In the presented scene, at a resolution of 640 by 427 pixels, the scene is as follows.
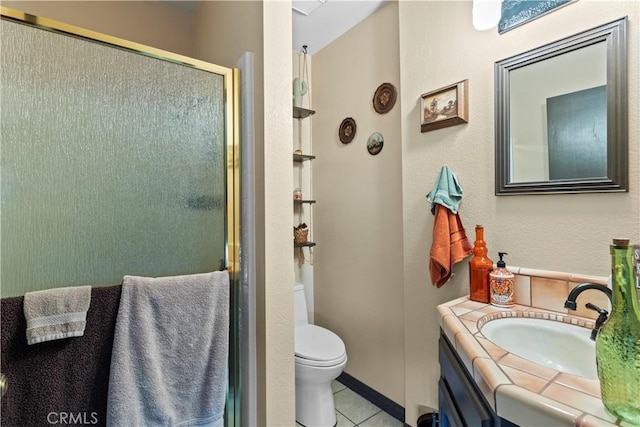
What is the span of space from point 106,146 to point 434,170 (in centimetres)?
139

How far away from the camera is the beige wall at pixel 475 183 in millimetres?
980

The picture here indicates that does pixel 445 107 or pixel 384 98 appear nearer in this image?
pixel 445 107

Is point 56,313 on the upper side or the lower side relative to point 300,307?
upper

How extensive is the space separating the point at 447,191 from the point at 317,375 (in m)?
1.16

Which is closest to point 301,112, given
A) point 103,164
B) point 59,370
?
point 103,164

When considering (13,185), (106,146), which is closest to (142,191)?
(106,146)

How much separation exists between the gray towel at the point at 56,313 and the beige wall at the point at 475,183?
139 centimetres

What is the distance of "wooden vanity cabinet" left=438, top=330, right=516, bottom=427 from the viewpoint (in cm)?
64

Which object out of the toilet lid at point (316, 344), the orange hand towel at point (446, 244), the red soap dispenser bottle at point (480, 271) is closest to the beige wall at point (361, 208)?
the toilet lid at point (316, 344)

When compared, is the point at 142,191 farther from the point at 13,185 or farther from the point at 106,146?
the point at 13,185

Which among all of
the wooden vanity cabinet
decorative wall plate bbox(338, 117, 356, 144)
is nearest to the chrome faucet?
the wooden vanity cabinet

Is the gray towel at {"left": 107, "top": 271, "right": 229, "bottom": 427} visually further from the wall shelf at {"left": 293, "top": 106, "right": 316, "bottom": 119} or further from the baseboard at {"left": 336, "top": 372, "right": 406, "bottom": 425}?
the wall shelf at {"left": 293, "top": 106, "right": 316, "bottom": 119}

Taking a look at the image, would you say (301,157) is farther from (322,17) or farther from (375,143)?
(322,17)

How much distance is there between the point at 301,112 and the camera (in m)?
2.23
